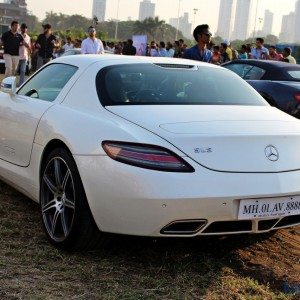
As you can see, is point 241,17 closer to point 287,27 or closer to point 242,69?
point 287,27

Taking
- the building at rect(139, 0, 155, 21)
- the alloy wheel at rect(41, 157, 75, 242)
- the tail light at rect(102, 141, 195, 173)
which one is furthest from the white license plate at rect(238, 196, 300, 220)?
the building at rect(139, 0, 155, 21)

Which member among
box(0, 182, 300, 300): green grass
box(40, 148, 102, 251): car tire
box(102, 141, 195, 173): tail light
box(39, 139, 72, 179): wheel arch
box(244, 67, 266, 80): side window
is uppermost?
box(244, 67, 266, 80): side window

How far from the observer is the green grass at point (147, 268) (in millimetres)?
3166

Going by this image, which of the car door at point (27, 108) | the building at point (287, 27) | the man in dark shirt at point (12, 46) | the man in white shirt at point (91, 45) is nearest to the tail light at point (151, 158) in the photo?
the car door at point (27, 108)

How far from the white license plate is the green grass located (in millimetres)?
409

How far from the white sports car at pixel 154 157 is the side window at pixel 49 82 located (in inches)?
3.0

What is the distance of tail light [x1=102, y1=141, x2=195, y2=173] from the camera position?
320 centimetres

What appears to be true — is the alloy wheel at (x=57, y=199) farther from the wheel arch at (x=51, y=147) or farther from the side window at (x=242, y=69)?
the side window at (x=242, y=69)

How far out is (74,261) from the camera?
358 centimetres

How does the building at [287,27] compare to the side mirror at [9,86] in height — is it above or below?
above

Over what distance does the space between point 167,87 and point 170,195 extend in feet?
4.07

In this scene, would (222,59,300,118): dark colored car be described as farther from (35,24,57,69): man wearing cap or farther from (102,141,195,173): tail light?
(35,24,57,69): man wearing cap

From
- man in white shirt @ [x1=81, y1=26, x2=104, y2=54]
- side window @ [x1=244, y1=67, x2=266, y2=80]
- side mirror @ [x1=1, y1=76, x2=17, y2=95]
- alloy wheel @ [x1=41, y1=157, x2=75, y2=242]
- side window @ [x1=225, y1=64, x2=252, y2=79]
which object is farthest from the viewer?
man in white shirt @ [x1=81, y1=26, x2=104, y2=54]

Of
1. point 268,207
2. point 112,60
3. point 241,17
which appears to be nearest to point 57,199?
point 112,60
